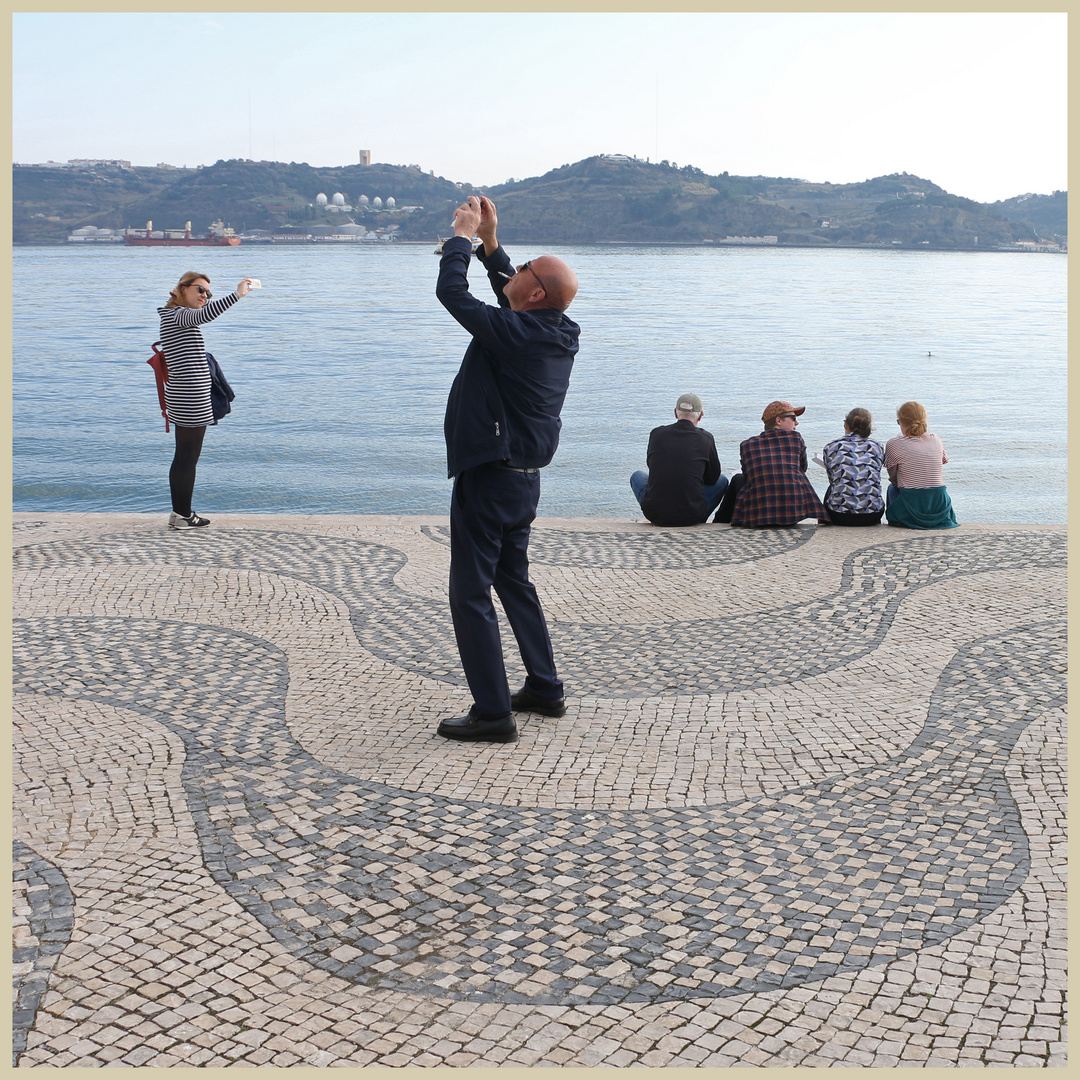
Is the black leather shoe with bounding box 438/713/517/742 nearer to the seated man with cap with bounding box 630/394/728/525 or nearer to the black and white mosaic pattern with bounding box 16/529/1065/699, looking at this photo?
the black and white mosaic pattern with bounding box 16/529/1065/699

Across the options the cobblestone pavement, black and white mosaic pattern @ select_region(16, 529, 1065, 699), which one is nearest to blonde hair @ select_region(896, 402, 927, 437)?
black and white mosaic pattern @ select_region(16, 529, 1065, 699)

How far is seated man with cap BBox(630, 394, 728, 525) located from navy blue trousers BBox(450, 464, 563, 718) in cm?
433

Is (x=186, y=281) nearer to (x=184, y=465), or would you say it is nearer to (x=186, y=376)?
(x=186, y=376)

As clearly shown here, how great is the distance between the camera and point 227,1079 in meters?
2.53

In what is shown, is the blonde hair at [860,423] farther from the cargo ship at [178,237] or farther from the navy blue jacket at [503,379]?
the cargo ship at [178,237]

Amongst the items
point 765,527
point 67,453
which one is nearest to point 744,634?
point 765,527

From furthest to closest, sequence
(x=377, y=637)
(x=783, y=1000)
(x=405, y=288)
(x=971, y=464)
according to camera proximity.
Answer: (x=405, y=288), (x=971, y=464), (x=377, y=637), (x=783, y=1000)

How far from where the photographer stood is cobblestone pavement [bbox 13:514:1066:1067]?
2.74 metres

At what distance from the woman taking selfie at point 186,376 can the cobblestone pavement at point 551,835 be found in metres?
1.88

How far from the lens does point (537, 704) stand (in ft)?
15.7

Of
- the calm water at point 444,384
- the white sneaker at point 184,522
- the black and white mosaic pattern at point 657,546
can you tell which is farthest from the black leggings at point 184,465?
the calm water at point 444,384

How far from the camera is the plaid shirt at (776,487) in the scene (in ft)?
28.2

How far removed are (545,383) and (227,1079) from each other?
263 centimetres

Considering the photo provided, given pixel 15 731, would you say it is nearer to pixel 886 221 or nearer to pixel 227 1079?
pixel 227 1079
